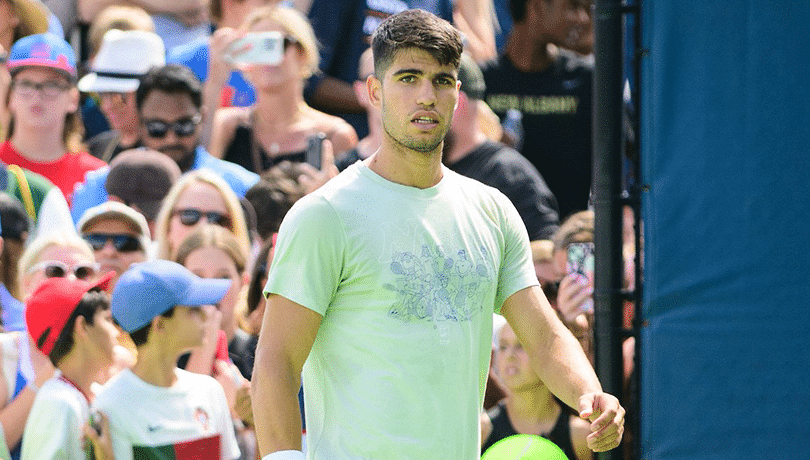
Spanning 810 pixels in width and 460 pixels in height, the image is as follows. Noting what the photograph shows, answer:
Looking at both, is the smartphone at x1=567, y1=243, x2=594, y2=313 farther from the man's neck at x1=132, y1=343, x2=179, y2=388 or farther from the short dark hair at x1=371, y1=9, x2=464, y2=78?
the short dark hair at x1=371, y1=9, x2=464, y2=78

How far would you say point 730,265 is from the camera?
4.38 metres

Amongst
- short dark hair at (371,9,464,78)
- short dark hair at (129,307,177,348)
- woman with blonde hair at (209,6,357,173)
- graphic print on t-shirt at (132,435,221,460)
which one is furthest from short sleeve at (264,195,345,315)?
woman with blonde hair at (209,6,357,173)

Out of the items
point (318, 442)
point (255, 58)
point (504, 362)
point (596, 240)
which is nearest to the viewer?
point (318, 442)

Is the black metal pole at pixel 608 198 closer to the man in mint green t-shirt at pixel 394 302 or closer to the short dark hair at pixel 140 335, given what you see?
the man in mint green t-shirt at pixel 394 302

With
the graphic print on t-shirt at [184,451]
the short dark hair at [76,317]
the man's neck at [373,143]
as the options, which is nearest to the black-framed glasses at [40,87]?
the man's neck at [373,143]

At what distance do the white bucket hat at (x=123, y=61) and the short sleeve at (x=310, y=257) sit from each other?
4.64 m

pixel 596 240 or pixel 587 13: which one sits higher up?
pixel 587 13

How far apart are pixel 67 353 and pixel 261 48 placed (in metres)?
2.80

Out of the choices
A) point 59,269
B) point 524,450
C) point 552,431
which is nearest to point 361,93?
point 59,269

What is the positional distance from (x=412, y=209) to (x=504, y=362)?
2358mm

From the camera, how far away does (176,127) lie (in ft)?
22.8

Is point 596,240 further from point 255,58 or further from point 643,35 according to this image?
point 255,58

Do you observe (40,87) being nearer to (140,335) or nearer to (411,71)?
(140,335)

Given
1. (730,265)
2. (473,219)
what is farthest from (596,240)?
(473,219)
